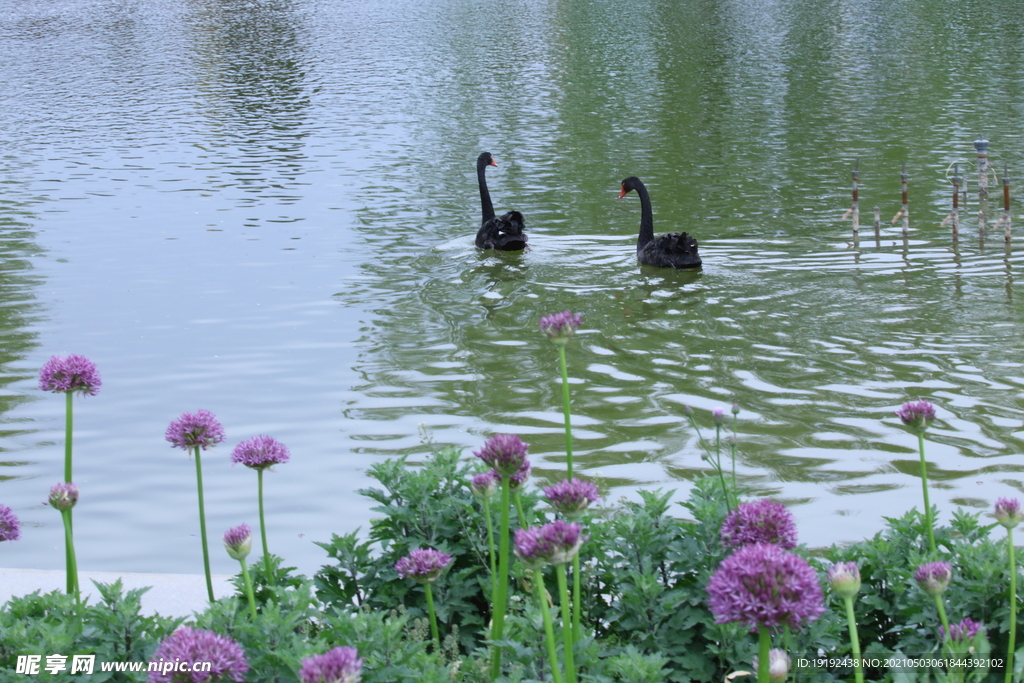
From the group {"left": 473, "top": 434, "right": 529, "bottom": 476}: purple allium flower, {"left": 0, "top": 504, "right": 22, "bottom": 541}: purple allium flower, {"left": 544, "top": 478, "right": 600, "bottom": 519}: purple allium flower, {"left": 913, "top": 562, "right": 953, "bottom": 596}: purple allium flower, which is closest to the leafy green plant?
{"left": 0, "top": 504, "right": 22, "bottom": 541}: purple allium flower

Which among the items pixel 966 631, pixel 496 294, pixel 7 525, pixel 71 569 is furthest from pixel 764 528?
pixel 496 294

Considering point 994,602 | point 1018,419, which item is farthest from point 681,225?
point 994,602

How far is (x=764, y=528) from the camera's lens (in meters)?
2.73

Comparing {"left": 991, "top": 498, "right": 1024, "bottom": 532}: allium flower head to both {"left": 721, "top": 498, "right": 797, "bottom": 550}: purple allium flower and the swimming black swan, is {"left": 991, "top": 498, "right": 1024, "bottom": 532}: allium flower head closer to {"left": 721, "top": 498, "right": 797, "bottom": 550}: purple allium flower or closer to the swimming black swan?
{"left": 721, "top": 498, "right": 797, "bottom": 550}: purple allium flower

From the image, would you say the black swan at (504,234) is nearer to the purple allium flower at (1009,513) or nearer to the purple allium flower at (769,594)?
the purple allium flower at (1009,513)

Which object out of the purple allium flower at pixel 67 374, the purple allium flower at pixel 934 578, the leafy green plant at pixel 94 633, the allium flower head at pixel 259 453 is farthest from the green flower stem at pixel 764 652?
the purple allium flower at pixel 67 374

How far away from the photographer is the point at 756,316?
966cm

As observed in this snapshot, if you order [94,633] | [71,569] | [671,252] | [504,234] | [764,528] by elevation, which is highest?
[504,234]

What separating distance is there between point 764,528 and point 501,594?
2.29 ft

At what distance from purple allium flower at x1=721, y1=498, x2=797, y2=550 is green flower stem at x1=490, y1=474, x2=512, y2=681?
0.54m

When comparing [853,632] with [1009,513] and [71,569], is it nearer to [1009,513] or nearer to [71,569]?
[1009,513]

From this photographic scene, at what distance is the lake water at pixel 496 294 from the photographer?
6508 millimetres

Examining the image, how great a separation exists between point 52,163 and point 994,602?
62.8 feet

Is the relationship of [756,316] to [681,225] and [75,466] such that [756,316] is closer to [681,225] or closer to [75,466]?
[681,225]
